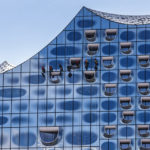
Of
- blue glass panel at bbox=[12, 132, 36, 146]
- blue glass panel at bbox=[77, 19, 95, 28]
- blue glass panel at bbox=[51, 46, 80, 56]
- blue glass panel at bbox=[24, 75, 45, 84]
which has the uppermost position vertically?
blue glass panel at bbox=[77, 19, 95, 28]

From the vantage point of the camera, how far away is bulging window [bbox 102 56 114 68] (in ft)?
306

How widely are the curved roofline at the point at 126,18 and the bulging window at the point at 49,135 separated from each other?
18.7m

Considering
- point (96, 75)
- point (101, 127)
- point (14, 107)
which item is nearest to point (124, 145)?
point (101, 127)

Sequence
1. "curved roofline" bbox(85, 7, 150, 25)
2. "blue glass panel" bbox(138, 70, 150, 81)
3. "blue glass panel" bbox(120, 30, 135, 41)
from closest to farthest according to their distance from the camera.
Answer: "blue glass panel" bbox(138, 70, 150, 81)
"blue glass panel" bbox(120, 30, 135, 41)
"curved roofline" bbox(85, 7, 150, 25)

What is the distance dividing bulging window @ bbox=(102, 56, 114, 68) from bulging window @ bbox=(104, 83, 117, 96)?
278cm

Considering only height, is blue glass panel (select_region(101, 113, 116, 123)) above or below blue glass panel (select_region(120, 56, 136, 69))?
below

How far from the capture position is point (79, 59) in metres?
94.0

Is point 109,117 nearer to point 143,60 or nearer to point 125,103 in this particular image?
point 125,103

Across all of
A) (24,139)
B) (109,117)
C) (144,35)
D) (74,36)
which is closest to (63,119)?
(24,139)

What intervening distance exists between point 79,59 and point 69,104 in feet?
21.8

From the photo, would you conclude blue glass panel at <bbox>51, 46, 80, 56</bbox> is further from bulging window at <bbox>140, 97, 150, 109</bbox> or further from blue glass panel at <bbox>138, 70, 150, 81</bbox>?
bulging window at <bbox>140, 97, 150, 109</bbox>

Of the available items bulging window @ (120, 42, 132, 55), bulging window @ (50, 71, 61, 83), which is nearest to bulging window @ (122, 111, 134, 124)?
bulging window @ (120, 42, 132, 55)

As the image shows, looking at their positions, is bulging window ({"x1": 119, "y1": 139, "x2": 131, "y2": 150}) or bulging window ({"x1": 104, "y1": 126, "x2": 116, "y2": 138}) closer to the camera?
bulging window ({"x1": 119, "y1": 139, "x2": 131, "y2": 150})

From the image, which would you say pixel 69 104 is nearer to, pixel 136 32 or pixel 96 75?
pixel 96 75
